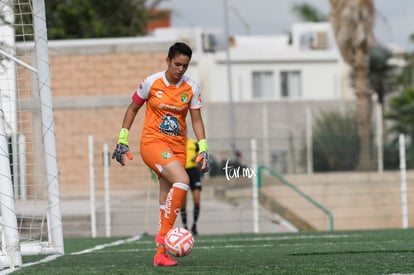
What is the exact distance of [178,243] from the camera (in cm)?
945

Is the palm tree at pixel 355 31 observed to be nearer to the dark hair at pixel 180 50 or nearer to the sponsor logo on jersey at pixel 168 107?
the sponsor logo on jersey at pixel 168 107

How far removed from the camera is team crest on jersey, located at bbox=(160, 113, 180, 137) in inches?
389

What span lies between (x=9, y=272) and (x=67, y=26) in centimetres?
4642

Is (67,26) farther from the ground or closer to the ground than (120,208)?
farther from the ground

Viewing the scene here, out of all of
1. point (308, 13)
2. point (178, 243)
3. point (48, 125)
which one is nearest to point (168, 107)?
point (178, 243)

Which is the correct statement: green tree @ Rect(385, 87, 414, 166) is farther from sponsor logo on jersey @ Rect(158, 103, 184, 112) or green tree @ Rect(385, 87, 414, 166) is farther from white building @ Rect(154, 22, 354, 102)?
sponsor logo on jersey @ Rect(158, 103, 184, 112)

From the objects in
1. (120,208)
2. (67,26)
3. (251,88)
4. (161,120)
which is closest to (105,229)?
(120,208)

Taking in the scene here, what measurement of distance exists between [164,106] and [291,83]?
50827 millimetres

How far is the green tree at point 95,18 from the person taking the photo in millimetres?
54031

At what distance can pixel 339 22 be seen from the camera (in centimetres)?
3756

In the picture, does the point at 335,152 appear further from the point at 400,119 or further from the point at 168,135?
the point at 400,119

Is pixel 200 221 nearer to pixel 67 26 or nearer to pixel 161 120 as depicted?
pixel 161 120

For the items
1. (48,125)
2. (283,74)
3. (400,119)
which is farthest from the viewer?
(283,74)

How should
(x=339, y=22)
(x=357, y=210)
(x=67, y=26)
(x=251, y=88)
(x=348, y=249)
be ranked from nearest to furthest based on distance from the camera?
(x=348, y=249) < (x=357, y=210) < (x=339, y=22) < (x=67, y=26) < (x=251, y=88)
